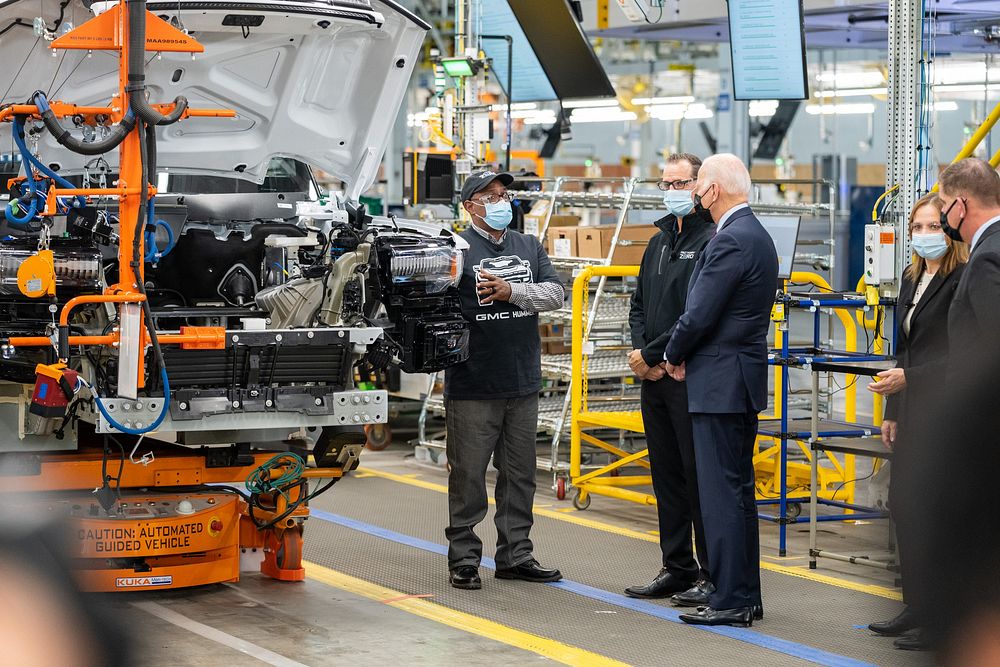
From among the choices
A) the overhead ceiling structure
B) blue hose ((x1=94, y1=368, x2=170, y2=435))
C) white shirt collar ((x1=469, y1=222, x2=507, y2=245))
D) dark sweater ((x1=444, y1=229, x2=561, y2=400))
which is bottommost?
blue hose ((x1=94, y1=368, x2=170, y2=435))

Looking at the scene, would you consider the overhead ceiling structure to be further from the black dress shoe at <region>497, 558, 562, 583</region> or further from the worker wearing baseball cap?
the black dress shoe at <region>497, 558, 562, 583</region>

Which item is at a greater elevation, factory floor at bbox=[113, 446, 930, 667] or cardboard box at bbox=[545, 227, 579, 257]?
cardboard box at bbox=[545, 227, 579, 257]

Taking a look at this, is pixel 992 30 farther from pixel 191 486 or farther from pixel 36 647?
pixel 36 647

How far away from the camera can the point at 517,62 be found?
11.5 metres

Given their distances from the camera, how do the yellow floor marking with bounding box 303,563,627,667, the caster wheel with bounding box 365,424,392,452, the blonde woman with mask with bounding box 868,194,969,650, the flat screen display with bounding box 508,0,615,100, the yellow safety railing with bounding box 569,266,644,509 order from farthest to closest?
the flat screen display with bounding box 508,0,615,100 → the caster wheel with bounding box 365,424,392,452 → the yellow safety railing with bounding box 569,266,644,509 → the blonde woman with mask with bounding box 868,194,969,650 → the yellow floor marking with bounding box 303,563,627,667

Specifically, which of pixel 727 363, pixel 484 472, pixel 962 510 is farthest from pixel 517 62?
pixel 962 510

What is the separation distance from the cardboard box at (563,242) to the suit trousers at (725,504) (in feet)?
13.3

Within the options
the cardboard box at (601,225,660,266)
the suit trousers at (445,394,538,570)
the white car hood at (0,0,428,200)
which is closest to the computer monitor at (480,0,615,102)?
the cardboard box at (601,225,660,266)

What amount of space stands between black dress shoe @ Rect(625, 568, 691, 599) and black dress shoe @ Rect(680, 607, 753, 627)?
0.50 meters

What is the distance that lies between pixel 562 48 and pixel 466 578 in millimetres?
5921

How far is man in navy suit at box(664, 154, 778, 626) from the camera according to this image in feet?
18.0

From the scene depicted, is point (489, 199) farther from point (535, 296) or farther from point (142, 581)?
point (142, 581)

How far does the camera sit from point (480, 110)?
10461 millimetres

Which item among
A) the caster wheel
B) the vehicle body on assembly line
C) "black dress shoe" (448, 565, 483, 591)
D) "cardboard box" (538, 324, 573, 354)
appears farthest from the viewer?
the caster wheel
